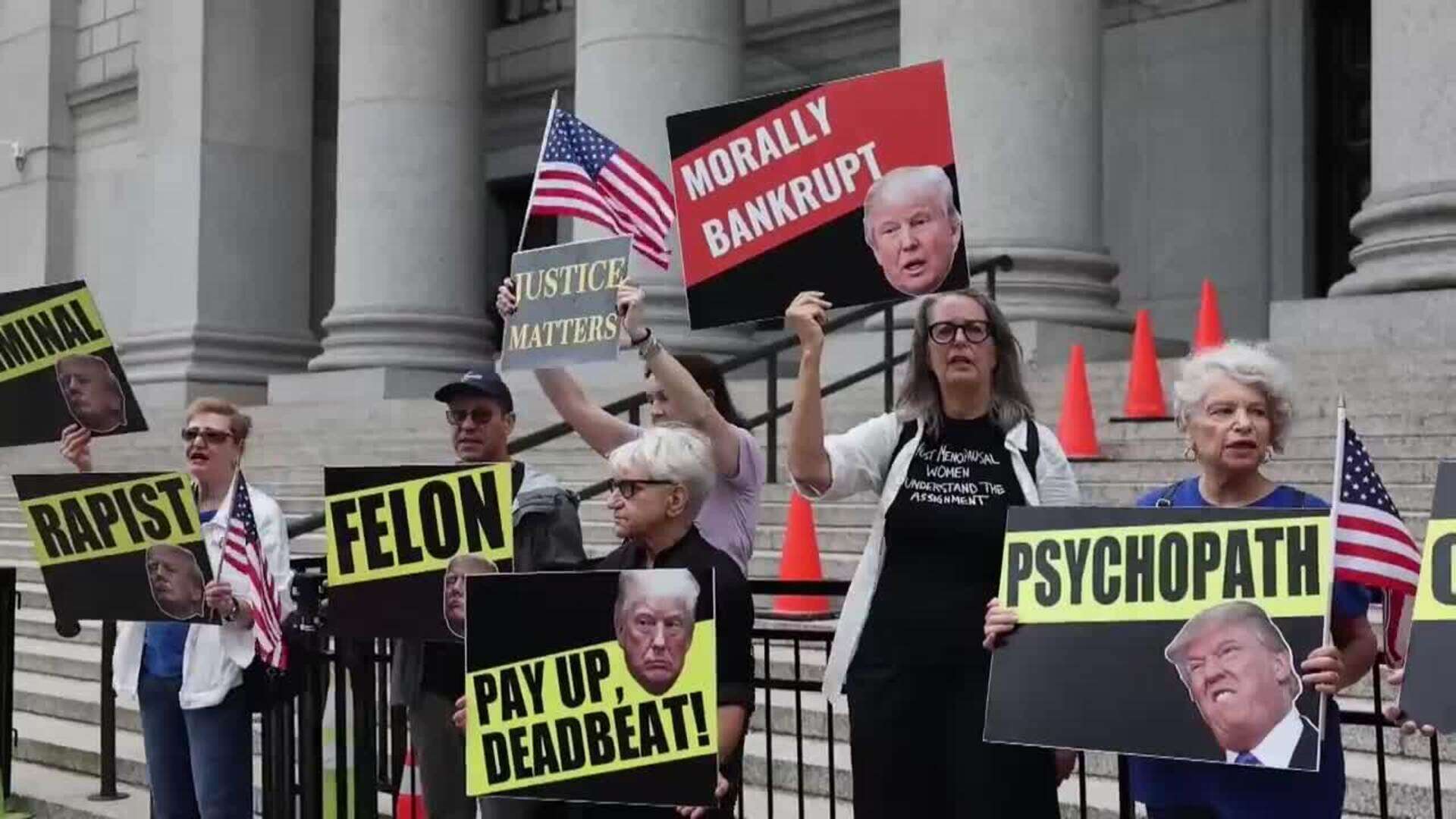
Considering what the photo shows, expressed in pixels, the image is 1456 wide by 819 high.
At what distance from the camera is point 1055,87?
504 inches

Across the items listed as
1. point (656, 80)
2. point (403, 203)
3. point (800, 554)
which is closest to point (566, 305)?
point (800, 554)

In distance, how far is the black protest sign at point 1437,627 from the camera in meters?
3.47

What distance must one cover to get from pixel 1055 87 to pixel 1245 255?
14.0 feet

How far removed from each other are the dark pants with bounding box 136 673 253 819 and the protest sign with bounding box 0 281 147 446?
3.26 feet

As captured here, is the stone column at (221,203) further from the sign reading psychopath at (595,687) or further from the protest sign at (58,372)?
the sign reading psychopath at (595,687)

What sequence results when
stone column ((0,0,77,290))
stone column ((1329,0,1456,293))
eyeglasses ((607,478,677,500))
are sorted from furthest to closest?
stone column ((0,0,77,290)), stone column ((1329,0,1456,293)), eyeglasses ((607,478,677,500))

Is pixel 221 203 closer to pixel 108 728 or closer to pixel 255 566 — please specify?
pixel 108 728

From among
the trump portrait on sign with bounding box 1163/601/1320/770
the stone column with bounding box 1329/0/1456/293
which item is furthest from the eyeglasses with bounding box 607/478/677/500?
the stone column with bounding box 1329/0/1456/293

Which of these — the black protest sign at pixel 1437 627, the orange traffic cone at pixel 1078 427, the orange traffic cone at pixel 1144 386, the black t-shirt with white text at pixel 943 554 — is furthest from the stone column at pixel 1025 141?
the black protest sign at pixel 1437 627

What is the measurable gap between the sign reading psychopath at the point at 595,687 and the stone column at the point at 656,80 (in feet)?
34.5

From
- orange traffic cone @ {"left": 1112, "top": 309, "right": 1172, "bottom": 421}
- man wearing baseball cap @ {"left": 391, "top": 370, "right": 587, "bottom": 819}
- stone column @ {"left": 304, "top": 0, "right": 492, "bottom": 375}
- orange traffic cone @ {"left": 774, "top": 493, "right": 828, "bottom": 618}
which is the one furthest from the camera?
stone column @ {"left": 304, "top": 0, "right": 492, "bottom": 375}

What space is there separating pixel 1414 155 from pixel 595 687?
26.4ft

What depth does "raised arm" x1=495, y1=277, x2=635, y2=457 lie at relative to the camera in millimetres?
5379

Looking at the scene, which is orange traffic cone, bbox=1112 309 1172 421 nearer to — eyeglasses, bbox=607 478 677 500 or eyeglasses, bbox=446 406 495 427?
eyeglasses, bbox=446 406 495 427
